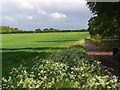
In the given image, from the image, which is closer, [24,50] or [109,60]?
[109,60]

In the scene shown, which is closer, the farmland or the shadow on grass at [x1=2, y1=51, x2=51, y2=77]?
the farmland

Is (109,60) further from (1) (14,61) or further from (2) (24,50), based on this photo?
(2) (24,50)

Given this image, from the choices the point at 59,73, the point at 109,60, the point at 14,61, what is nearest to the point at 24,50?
the point at 14,61

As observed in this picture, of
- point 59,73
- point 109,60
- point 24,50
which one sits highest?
point 59,73

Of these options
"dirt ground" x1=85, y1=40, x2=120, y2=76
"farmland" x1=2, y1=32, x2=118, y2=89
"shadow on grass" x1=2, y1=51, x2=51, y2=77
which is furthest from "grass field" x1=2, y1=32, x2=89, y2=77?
"dirt ground" x1=85, y1=40, x2=120, y2=76

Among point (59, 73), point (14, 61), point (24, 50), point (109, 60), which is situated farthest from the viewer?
point (24, 50)

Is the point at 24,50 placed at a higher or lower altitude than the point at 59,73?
lower

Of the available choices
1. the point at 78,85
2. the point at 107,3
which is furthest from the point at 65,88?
the point at 107,3

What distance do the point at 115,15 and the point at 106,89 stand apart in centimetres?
1607

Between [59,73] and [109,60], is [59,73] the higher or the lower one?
the higher one

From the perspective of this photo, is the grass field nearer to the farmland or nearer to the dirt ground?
the farmland

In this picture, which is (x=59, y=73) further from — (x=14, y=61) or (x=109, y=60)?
(x=109, y=60)

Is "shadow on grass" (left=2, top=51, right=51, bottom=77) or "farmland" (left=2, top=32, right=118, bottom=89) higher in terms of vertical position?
"farmland" (left=2, top=32, right=118, bottom=89)

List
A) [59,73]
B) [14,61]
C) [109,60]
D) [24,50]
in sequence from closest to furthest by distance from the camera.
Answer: [59,73] < [14,61] < [109,60] < [24,50]
